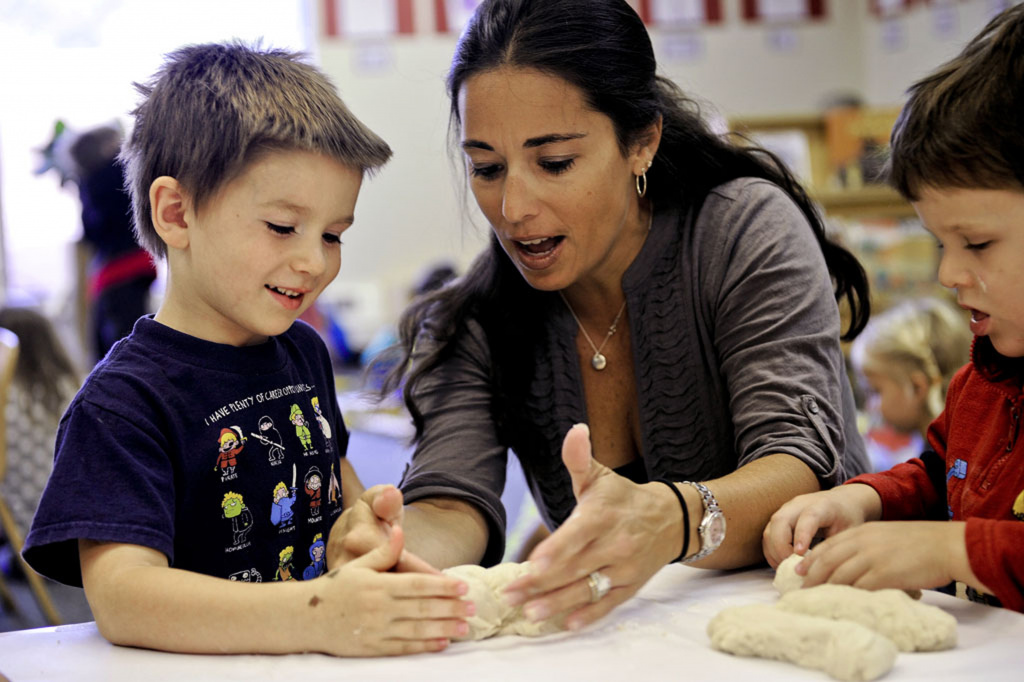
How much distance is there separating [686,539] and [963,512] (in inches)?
12.7

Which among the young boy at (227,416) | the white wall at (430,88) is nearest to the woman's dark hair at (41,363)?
the young boy at (227,416)

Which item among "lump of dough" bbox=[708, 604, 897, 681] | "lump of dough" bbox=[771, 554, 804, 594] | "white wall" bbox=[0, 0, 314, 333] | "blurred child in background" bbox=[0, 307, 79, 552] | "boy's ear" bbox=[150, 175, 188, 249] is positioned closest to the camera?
"lump of dough" bbox=[708, 604, 897, 681]

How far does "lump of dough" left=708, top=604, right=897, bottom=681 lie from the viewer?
72 centimetres

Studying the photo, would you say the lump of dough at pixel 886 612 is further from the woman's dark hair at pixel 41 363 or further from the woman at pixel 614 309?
the woman's dark hair at pixel 41 363

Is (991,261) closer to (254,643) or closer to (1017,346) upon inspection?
(1017,346)

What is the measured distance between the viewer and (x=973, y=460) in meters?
1.09

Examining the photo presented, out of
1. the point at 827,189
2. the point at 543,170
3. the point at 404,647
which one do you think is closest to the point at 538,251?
the point at 543,170

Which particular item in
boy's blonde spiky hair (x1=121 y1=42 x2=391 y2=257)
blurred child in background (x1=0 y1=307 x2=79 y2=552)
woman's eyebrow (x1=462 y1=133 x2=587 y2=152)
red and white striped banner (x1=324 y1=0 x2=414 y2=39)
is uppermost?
red and white striped banner (x1=324 y1=0 x2=414 y2=39)

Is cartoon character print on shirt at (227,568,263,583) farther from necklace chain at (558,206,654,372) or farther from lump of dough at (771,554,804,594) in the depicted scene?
necklace chain at (558,206,654,372)

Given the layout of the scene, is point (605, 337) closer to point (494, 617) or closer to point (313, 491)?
point (313, 491)

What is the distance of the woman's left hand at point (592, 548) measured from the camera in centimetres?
87

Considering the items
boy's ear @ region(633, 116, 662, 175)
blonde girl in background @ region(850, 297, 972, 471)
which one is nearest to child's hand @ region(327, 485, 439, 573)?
boy's ear @ region(633, 116, 662, 175)

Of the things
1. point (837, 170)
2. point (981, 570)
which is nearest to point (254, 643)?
point (981, 570)

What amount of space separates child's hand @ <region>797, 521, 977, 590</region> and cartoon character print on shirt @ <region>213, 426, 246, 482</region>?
1.87 feet
